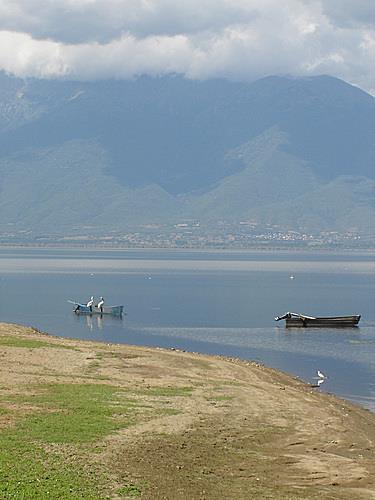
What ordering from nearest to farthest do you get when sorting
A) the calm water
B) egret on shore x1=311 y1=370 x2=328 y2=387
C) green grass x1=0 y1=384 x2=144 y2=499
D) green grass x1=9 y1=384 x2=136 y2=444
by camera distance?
green grass x1=0 y1=384 x2=144 y2=499, green grass x1=9 y1=384 x2=136 y2=444, egret on shore x1=311 y1=370 x2=328 y2=387, the calm water

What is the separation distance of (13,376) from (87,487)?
17227 mm

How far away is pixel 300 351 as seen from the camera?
7544cm

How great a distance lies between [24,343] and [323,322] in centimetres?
5023

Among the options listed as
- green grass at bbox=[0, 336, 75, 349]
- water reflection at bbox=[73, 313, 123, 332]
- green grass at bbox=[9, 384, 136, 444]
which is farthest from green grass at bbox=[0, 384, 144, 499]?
water reflection at bbox=[73, 313, 123, 332]

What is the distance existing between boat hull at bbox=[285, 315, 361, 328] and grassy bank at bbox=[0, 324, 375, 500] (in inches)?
1864

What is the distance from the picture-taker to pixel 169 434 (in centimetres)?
3194

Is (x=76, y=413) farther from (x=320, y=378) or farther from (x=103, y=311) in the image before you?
(x=103, y=311)

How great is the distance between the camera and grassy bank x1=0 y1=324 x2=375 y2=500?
25.8 meters

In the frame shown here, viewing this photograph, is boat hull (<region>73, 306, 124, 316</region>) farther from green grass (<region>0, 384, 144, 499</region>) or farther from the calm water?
green grass (<region>0, 384, 144, 499</region>)

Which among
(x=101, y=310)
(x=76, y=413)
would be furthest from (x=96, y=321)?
(x=76, y=413)

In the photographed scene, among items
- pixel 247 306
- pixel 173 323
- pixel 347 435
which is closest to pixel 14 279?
pixel 247 306

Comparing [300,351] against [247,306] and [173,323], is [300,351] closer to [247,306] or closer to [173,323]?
[173,323]

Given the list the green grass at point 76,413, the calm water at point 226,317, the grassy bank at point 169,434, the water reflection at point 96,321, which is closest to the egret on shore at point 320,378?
the calm water at point 226,317

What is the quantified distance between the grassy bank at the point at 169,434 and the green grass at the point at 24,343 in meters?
2.71
